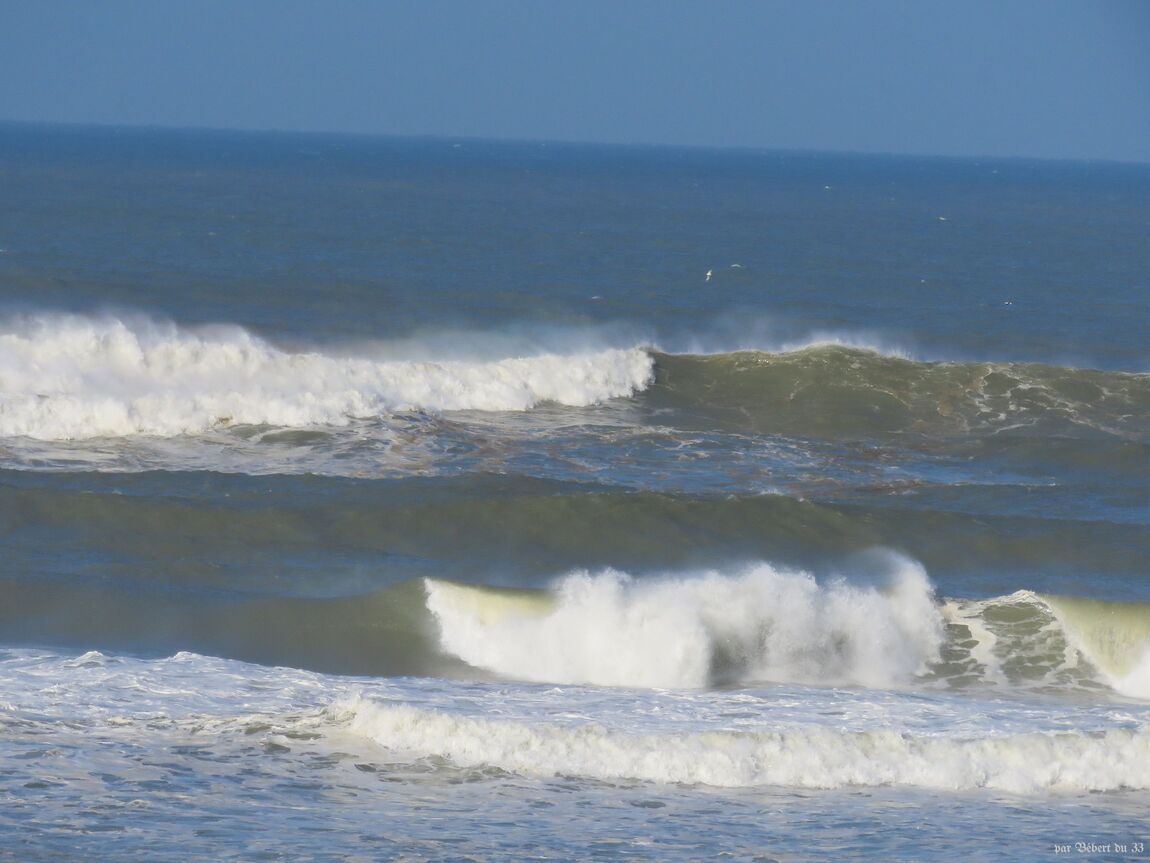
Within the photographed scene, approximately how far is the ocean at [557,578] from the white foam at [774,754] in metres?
0.03

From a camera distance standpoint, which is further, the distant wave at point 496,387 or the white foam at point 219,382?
the distant wave at point 496,387

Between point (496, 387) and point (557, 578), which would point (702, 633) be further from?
point (496, 387)

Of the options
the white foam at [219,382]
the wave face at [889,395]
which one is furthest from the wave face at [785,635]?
the wave face at [889,395]

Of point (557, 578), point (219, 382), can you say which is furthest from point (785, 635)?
point (219, 382)

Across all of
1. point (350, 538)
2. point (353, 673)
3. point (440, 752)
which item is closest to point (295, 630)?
point (353, 673)

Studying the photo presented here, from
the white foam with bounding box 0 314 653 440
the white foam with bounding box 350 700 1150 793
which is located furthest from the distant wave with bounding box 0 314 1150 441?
the white foam with bounding box 350 700 1150 793

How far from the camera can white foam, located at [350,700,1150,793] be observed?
37.2 feet

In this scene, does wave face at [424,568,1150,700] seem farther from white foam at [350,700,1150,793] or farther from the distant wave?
the distant wave

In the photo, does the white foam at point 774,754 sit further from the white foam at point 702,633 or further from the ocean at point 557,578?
the white foam at point 702,633

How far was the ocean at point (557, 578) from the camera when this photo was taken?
415 inches

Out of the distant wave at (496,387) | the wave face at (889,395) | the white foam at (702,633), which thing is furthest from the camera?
the wave face at (889,395)

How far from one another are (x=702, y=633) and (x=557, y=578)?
2.38 metres

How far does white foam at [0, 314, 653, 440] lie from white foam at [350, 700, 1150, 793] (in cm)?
1151

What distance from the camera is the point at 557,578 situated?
54.5 feet
